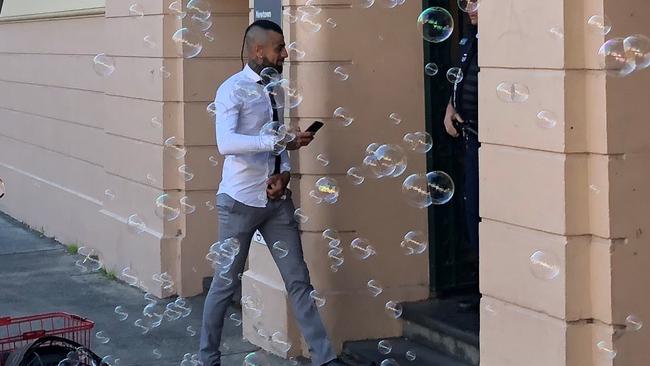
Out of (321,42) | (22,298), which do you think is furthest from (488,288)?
(22,298)

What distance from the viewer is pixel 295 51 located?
7.52 metres

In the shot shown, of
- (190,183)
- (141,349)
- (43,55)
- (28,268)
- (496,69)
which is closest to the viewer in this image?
(496,69)

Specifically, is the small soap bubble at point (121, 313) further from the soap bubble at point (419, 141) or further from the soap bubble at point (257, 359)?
the soap bubble at point (419, 141)

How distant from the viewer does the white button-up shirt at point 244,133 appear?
6570mm

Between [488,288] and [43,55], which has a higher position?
[43,55]

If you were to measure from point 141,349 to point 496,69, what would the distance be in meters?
3.65

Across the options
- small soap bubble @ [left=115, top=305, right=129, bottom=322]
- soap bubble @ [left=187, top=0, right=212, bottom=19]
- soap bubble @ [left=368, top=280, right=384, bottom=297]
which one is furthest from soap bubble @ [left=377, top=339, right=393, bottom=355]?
soap bubble @ [left=187, top=0, right=212, bottom=19]

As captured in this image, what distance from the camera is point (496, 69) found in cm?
562

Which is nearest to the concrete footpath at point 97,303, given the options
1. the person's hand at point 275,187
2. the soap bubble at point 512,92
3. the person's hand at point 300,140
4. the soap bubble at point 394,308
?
the soap bubble at point 394,308

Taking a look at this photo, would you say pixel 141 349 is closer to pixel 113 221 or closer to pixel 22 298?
pixel 22 298

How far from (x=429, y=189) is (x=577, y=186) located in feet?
5.47

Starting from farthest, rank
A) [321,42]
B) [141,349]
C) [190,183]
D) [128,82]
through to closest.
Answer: [128,82] → [190,183] → [141,349] → [321,42]

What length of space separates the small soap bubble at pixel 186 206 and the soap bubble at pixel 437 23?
3.19m

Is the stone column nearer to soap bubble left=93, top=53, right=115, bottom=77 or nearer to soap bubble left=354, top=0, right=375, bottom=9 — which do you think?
soap bubble left=354, top=0, right=375, bottom=9
